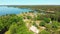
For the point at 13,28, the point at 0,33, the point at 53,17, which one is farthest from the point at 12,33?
the point at 53,17

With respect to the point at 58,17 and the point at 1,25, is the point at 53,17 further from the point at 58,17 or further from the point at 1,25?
the point at 1,25

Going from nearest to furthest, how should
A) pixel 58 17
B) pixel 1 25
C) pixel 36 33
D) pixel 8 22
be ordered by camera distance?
pixel 36 33
pixel 1 25
pixel 8 22
pixel 58 17

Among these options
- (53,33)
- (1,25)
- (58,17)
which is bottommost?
(58,17)

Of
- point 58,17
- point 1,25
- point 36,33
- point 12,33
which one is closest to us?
point 12,33

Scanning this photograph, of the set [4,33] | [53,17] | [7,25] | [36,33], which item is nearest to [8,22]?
[7,25]

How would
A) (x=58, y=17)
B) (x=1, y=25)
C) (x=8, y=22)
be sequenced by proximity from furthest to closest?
(x=58, y=17)
(x=8, y=22)
(x=1, y=25)

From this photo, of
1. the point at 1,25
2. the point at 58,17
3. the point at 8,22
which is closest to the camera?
the point at 1,25

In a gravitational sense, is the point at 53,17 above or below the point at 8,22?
below

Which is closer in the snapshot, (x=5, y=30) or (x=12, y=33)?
(x=12, y=33)

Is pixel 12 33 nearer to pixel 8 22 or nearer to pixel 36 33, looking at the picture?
pixel 36 33
